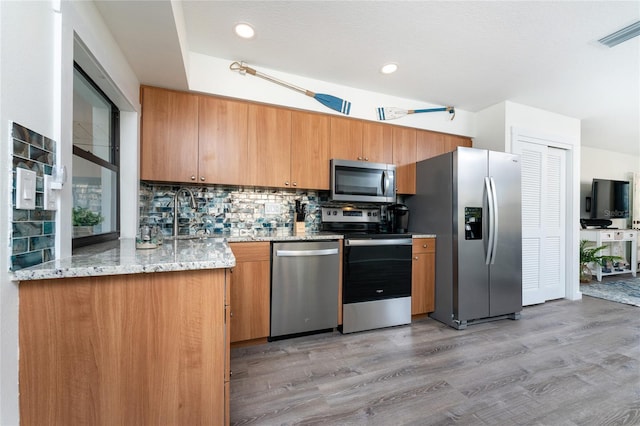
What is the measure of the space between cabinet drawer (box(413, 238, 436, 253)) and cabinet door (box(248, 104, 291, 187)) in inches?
59.3

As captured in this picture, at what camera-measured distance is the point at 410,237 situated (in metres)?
2.74

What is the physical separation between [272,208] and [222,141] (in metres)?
0.84

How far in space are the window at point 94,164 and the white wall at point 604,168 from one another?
7.29 meters

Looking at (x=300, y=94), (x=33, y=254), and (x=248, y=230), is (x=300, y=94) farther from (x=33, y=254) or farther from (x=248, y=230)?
(x=33, y=254)

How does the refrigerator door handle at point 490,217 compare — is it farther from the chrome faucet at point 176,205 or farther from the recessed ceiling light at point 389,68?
the chrome faucet at point 176,205

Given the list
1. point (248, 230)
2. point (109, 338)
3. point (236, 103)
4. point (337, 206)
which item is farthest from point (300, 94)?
point (109, 338)

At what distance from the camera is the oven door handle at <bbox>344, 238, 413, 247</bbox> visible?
2.48 metres

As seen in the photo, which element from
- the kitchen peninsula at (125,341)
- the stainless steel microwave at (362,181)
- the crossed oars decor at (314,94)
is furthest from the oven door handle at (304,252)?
the crossed oars decor at (314,94)

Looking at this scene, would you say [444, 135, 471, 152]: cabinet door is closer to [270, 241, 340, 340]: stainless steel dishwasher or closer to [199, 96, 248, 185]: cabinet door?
[270, 241, 340, 340]: stainless steel dishwasher

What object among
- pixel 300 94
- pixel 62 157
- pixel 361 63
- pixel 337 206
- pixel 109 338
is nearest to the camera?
pixel 109 338

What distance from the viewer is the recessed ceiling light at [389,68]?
2.47m

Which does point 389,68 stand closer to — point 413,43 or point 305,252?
point 413,43

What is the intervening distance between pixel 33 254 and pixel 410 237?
2.68 meters

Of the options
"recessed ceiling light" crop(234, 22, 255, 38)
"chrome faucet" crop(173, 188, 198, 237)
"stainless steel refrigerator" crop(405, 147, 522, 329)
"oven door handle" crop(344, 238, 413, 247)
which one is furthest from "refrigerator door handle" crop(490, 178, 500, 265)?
"chrome faucet" crop(173, 188, 198, 237)
